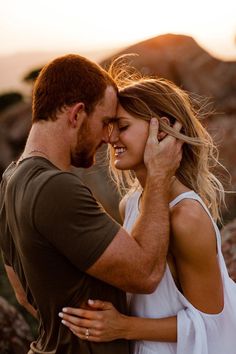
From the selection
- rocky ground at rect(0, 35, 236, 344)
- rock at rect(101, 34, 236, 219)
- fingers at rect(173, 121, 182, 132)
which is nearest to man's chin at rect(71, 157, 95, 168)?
fingers at rect(173, 121, 182, 132)

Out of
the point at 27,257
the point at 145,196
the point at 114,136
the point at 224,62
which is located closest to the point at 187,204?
the point at 145,196

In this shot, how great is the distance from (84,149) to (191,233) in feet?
1.86

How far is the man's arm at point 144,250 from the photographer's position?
2.84 meters

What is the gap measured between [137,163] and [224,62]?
1110cm

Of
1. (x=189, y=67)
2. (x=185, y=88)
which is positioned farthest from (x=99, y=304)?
(x=189, y=67)

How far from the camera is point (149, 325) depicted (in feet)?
10.3

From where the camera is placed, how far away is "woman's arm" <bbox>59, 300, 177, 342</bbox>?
298 cm

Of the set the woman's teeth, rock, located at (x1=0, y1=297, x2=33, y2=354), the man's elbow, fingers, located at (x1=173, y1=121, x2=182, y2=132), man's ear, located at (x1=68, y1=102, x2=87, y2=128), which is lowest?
rock, located at (x1=0, y1=297, x2=33, y2=354)

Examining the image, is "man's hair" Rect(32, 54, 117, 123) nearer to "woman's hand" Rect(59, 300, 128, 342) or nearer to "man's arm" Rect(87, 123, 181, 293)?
"man's arm" Rect(87, 123, 181, 293)

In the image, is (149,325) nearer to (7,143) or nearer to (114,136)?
(114,136)

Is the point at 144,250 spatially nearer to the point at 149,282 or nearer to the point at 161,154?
the point at 149,282

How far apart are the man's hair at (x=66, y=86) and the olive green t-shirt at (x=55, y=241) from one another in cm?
25

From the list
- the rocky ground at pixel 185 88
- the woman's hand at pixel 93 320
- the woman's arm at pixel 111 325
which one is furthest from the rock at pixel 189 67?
the woman's hand at pixel 93 320

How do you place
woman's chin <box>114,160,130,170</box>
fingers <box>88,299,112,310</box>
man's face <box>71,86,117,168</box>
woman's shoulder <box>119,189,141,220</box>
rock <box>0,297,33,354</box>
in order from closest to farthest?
1. fingers <box>88,299,112,310</box>
2. man's face <box>71,86,117,168</box>
3. woman's chin <box>114,160,130,170</box>
4. woman's shoulder <box>119,189,141,220</box>
5. rock <box>0,297,33,354</box>
